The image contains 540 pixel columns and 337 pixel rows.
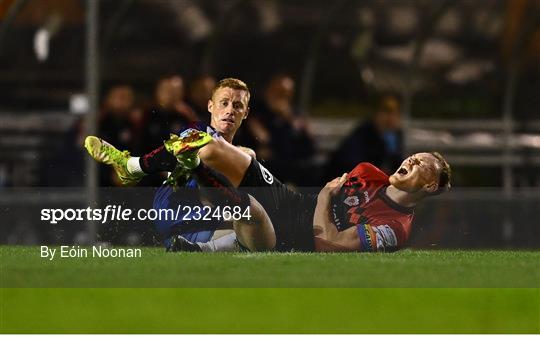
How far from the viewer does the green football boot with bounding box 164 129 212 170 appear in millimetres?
8117

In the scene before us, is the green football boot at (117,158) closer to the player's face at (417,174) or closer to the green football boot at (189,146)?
the green football boot at (189,146)

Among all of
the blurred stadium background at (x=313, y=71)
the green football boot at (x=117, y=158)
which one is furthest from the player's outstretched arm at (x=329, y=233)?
the blurred stadium background at (x=313, y=71)

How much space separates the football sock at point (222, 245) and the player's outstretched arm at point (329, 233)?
471mm

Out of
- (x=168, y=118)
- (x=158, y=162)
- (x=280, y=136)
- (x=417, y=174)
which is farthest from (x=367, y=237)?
(x=280, y=136)

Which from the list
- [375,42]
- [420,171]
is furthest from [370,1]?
[420,171]

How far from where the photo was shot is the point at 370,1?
14719mm

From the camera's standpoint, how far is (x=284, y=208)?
28.3 feet

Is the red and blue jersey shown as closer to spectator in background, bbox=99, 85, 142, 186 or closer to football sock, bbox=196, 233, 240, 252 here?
football sock, bbox=196, 233, 240, 252

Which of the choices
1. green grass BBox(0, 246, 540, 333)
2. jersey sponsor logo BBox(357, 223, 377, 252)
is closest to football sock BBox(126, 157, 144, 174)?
green grass BBox(0, 246, 540, 333)

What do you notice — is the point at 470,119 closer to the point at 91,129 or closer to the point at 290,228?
the point at 91,129

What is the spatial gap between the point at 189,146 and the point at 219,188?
37 centimetres

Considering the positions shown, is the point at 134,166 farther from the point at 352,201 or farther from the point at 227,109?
the point at 352,201

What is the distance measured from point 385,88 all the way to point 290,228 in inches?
245

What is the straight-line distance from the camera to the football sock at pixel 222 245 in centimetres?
866
